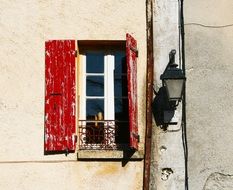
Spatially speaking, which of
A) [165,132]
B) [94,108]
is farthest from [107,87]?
[165,132]

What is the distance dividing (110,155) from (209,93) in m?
1.72

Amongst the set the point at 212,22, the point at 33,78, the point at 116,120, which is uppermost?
the point at 212,22

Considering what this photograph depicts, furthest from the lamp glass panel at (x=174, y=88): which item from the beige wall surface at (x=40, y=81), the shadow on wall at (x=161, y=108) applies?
the beige wall surface at (x=40, y=81)

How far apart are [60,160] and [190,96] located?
2113mm

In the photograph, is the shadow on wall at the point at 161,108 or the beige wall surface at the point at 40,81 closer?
the beige wall surface at the point at 40,81

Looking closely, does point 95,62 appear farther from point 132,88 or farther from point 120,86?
point 132,88

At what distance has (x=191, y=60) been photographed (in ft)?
30.4

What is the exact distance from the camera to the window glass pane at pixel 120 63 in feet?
31.1

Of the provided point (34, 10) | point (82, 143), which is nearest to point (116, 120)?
point (82, 143)

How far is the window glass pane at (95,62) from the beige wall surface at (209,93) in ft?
4.30

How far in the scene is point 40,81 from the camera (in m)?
9.16

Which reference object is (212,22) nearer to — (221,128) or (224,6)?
(224,6)

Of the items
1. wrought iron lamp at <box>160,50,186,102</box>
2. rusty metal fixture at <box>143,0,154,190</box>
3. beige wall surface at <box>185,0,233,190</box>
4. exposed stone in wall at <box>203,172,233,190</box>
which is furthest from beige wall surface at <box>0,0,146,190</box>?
exposed stone in wall at <box>203,172,233,190</box>

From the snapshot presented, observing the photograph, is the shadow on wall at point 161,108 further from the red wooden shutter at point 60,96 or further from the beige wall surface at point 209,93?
the red wooden shutter at point 60,96
